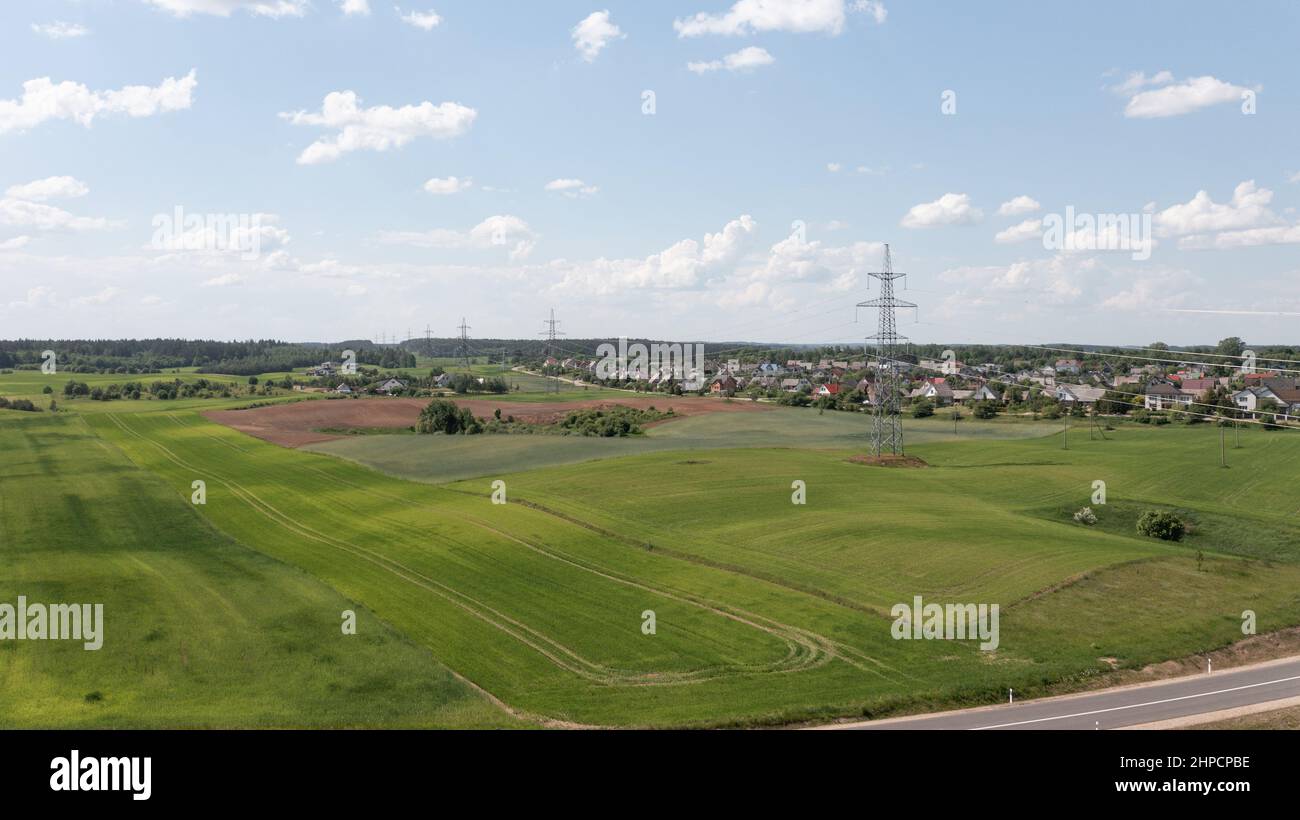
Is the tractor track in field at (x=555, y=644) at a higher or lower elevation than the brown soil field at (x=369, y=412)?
lower

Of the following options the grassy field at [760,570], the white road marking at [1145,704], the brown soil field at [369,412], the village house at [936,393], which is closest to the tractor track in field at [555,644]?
the grassy field at [760,570]

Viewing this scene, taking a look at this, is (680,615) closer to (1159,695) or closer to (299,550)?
(1159,695)

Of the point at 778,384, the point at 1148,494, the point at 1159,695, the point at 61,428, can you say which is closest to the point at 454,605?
the point at 1159,695

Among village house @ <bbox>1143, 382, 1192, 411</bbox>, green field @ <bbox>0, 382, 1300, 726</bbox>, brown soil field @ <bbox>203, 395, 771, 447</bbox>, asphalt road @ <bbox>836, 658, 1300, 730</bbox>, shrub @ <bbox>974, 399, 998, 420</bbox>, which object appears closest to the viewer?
asphalt road @ <bbox>836, 658, 1300, 730</bbox>

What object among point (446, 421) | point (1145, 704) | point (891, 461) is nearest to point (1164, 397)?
point (891, 461)

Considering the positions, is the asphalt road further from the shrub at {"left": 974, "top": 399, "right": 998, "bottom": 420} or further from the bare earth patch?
the shrub at {"left": 974, "top": 399, "right": 998, "bottom": 420}

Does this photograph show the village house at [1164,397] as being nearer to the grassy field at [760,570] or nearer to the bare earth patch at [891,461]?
the grassy field at [760,570]

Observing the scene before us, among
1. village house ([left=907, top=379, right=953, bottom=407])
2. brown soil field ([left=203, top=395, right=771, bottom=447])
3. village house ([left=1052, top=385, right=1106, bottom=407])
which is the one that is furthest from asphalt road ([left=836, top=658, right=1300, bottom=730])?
village house ([left=907, top=379, right=953, bottom=407])
